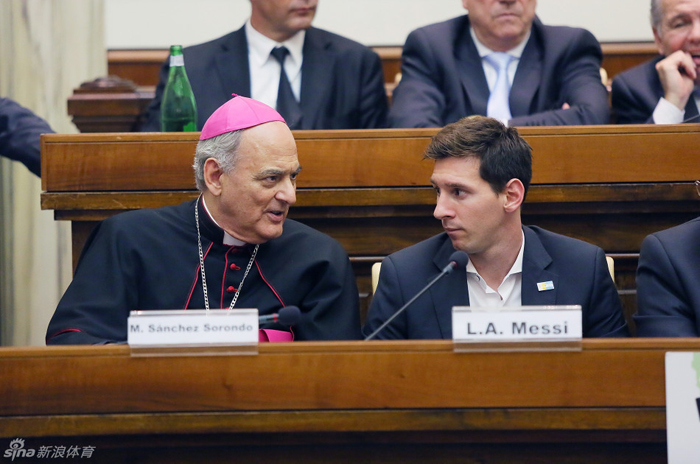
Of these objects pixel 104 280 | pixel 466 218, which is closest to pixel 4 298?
pixel 104 280

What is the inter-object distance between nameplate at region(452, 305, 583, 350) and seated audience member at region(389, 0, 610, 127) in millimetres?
1402

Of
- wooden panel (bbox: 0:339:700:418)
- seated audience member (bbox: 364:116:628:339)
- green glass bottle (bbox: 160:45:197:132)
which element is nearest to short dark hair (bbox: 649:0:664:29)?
seated audience member (bbox: 364:116:628:339)

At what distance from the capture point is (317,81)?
2.96 metres

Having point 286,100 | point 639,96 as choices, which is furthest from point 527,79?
point 286,100

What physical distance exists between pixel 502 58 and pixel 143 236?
1391mm

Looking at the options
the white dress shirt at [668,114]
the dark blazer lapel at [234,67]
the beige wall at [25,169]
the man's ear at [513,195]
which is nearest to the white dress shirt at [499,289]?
the man's ear at [513,195]

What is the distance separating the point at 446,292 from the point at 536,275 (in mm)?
225

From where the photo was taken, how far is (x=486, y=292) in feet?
7.18

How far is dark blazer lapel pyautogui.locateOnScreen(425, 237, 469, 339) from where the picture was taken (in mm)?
2113

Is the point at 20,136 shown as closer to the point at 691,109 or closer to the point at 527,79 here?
the point at 527,79

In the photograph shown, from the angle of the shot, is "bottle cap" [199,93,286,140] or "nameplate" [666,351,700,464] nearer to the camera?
"nameplate" [666,351,700,464]

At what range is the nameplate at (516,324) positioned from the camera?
4.97ft

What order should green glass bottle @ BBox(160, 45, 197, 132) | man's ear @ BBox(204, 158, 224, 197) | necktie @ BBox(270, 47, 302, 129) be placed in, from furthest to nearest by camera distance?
necktie @ BBox(270, 47, 302, 129)
green glass bottle @ BBox(160, 45, 197, 132)
man's ear @ BBox(204, 158, 224, 197)

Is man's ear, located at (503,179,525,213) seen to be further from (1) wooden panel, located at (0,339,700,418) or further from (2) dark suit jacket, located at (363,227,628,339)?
(1) wooden panel, located at (0,339,700,418)
